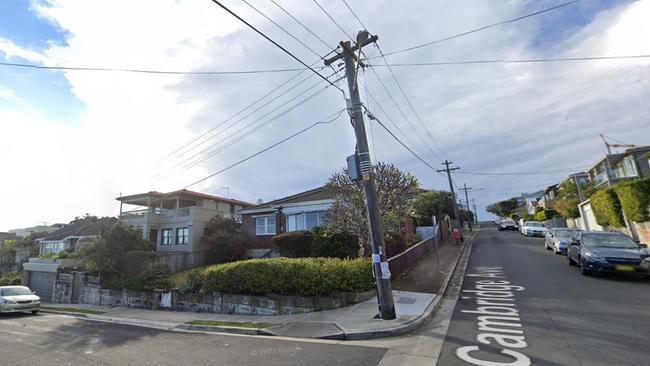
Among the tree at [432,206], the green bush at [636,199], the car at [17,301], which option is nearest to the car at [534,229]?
the tree at [432,206]

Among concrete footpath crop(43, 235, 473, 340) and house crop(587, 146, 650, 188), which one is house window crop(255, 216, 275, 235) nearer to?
concrete footpath crop(43, 235, 473, 340)

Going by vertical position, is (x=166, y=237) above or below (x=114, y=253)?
above

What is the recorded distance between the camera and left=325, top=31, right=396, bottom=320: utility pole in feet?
25.9

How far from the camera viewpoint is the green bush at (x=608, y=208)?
1917cm

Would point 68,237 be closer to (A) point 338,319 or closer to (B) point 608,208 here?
(A) point 338,319

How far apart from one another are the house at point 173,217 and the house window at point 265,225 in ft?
15.0

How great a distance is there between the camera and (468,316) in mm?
7695

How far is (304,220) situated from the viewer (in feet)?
72.5

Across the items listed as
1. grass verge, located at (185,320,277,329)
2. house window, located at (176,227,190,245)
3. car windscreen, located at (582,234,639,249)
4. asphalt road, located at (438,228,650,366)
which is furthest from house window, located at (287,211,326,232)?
car windscreen, located at (582,234,639,249)

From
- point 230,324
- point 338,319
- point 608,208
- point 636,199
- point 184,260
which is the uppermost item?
point 636,199

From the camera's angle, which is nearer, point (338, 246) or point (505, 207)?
point (338, 246)

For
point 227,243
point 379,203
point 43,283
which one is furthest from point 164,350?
point 43,283

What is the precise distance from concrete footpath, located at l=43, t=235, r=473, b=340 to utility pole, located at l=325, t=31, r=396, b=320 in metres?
0.59

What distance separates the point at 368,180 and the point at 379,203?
5.62 metres
